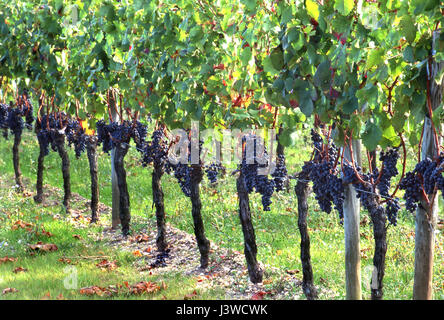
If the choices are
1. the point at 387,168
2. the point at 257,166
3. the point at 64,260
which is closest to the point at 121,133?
the point at 64,260

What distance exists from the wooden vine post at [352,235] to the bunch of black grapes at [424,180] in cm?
93

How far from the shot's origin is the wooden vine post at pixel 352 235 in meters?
4.62

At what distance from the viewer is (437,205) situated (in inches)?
151

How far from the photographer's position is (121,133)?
805cm

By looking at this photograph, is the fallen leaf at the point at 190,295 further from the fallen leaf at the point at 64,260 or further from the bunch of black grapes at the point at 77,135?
the bunch of black grapes at the point at 77,135

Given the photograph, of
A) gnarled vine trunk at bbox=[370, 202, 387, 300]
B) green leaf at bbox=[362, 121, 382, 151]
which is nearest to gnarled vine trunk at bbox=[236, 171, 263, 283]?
gnarled vine trunk at bbox=[370, 202, 387, 300]

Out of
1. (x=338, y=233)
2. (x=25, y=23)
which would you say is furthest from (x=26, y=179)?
(x=338, y=233)

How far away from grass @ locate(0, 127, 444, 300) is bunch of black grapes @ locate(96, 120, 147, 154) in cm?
157

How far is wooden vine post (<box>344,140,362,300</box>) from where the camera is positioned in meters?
4.62

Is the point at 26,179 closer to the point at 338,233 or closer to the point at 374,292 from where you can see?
the point at 338,233

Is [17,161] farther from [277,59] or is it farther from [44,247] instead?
[277,59]

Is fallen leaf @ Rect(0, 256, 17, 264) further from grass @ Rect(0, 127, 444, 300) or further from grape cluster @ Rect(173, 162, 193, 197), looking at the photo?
grape cluster @ Rect(173, 162, 193, 197)

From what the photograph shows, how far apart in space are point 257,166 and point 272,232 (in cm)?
338

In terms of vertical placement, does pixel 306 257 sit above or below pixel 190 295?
above
